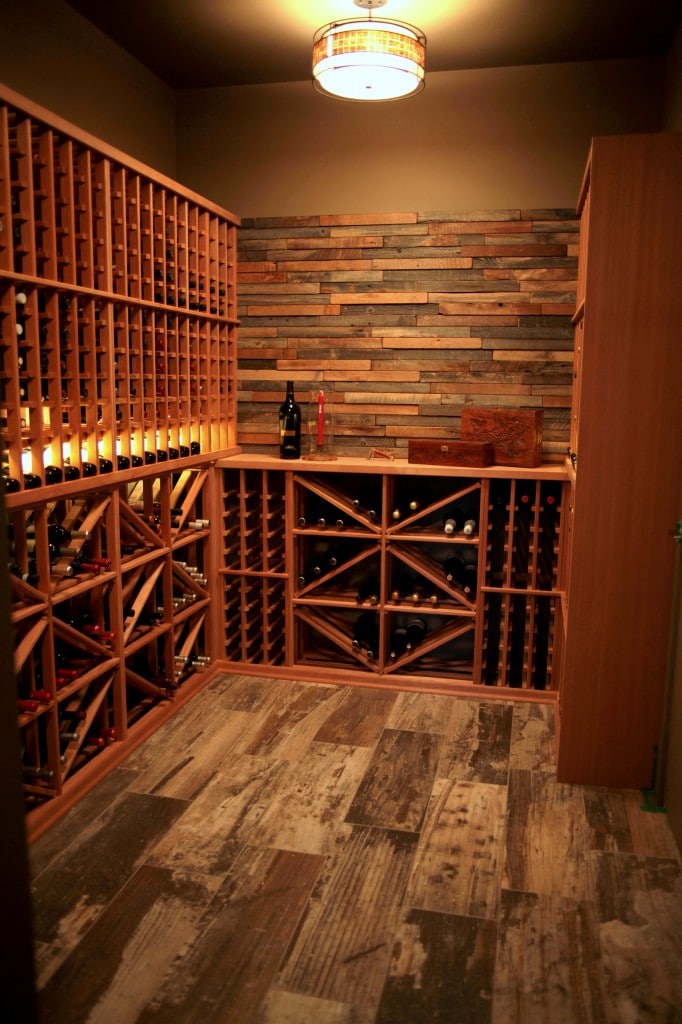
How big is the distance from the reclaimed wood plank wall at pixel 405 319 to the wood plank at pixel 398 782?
5.30 ft

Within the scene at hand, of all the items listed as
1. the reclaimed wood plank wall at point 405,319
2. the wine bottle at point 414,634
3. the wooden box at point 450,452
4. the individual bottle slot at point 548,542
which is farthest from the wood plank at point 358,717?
the reclaimed wood plank wall at point 405,319

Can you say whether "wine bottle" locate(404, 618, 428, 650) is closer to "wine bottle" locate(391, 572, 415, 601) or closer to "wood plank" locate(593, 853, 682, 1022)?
"wine bottle" locate(391, 572, 415, 601)

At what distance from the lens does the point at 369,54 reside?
10.5 feet

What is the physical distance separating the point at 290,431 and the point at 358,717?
59.6 inches

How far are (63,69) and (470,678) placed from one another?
342 cm

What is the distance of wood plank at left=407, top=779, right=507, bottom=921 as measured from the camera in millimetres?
2576

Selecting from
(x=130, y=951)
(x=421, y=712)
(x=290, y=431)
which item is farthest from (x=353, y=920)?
(x=290, y=431)

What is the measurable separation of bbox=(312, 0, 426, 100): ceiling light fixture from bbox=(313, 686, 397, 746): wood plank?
9.04ft

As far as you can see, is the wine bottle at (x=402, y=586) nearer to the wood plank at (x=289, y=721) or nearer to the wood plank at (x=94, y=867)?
the wood plank at (x=289, y=721)

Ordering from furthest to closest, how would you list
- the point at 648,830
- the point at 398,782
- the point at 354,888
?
1. the point at 398,782
2. the point at 648,830
3. the point at 354,888

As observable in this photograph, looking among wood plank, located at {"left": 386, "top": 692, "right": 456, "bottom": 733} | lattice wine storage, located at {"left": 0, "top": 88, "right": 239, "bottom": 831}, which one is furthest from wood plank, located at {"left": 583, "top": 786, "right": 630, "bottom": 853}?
lattice wine storage, located at {"left": 0, "top": 88, "right": 239, "bottom": 831}

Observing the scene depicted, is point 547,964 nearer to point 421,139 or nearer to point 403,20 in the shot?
point 403,20

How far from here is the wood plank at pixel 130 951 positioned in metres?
2.12

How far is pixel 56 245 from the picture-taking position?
2893mm
